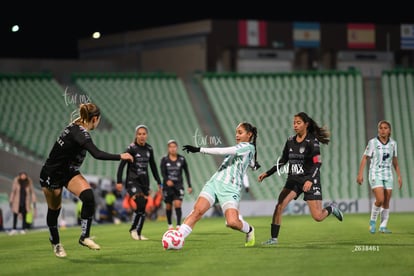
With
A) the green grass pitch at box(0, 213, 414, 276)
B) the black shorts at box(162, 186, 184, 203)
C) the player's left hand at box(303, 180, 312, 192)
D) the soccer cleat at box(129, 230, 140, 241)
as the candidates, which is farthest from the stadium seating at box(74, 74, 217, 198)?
the player's left hand at box(303, 180, 312, 192)

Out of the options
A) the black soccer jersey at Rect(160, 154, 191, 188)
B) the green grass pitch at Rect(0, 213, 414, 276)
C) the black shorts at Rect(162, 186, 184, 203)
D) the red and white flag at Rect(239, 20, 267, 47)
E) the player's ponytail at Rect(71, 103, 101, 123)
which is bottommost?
the green grass pitch at Rect(0, 213, 414, 276)

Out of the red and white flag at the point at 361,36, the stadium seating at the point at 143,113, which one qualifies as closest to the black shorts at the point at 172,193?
the stadium seating at the point at 143,113

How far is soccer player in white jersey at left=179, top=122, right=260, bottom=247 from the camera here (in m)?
13.8

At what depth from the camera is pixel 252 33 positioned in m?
48.8

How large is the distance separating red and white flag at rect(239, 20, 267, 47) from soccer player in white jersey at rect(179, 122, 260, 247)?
112 ft

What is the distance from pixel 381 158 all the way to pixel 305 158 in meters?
3.84

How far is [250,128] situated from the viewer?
47.7ft

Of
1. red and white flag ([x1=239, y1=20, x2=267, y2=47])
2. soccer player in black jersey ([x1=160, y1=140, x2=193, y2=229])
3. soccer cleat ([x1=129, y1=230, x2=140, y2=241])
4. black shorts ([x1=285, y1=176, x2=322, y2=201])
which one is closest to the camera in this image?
black shorts ([x1=285, y1=176, x2=322, y2=201])

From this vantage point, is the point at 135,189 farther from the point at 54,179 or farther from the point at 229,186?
the point at 54,179

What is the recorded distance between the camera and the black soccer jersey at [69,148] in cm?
1314

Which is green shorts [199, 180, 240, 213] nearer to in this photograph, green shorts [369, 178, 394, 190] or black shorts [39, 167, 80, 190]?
black shorts [39, 167, 80, 190]

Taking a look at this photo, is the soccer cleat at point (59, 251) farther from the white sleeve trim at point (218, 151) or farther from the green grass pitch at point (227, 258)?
the white sleeve trim at point (218, 151)

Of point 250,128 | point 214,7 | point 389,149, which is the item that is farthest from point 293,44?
point 250,128

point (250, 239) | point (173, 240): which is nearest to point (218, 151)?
point (173, 240)
